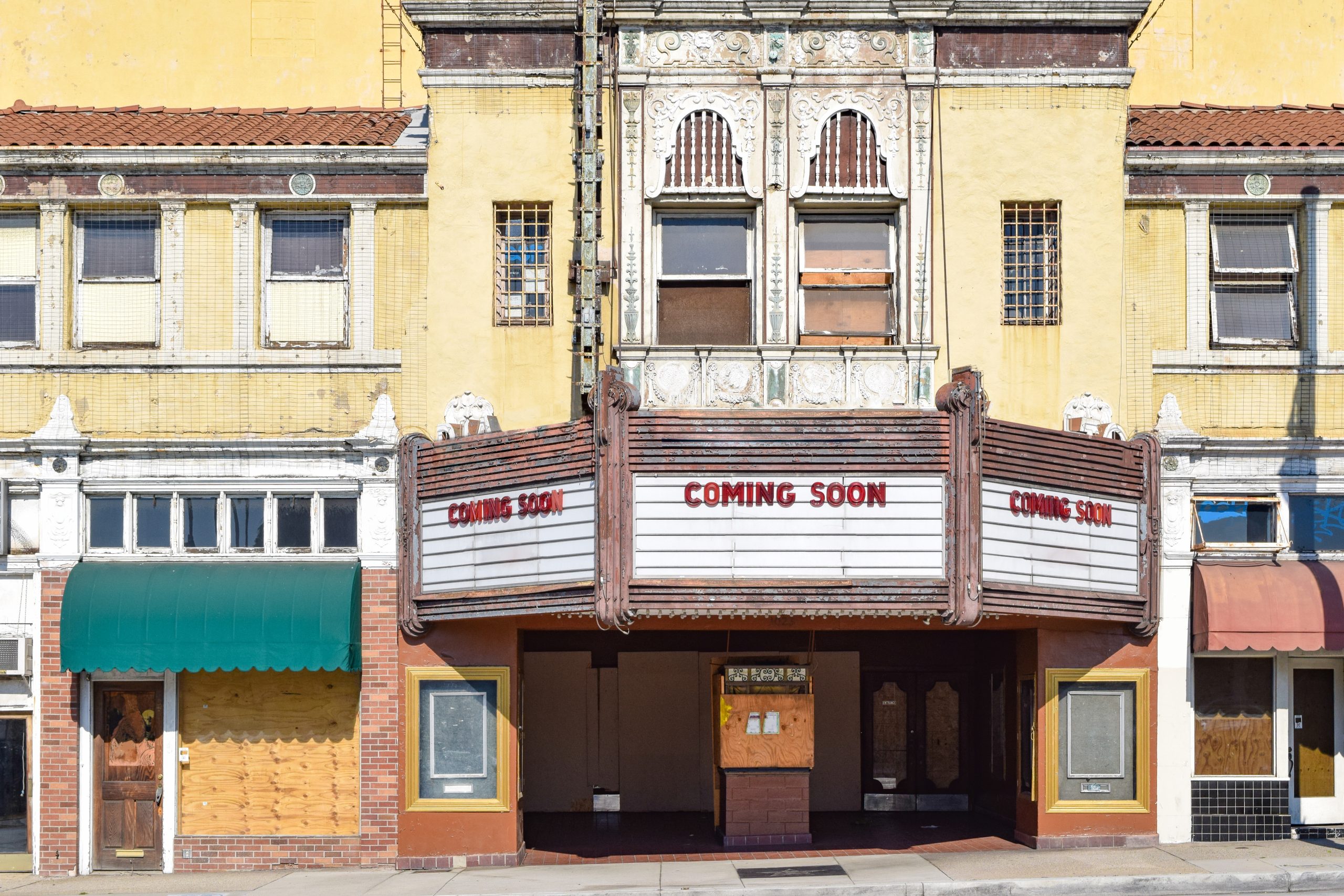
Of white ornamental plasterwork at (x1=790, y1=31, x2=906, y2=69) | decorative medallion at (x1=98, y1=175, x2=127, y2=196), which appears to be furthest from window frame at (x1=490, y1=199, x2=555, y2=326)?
decorative medallion at (x1=98, y1=175, x2=127, y2=196)

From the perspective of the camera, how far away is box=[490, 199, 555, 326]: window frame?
17797mm

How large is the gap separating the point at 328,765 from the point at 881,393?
787 centimetres

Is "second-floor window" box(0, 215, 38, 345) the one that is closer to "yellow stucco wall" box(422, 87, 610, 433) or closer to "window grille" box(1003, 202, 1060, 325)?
"yellow stucco wall" box(422, 87, 610, 433)

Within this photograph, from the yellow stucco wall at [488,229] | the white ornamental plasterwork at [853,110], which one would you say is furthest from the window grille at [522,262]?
the white ornamental plasterwork at [853,110]

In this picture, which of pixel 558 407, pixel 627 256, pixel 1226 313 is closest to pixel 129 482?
pixel 558 407

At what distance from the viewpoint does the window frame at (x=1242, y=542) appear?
17.8 meters

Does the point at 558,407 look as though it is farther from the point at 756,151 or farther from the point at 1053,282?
the point at 1053,282

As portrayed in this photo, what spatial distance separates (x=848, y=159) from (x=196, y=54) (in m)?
11.5

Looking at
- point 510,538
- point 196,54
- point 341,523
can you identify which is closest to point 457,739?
point 510,538

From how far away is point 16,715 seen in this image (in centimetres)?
1764

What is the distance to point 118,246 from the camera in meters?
18.2

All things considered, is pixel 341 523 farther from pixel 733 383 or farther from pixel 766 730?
pixel 766 730

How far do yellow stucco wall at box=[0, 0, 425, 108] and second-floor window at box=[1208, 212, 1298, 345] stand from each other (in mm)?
12178

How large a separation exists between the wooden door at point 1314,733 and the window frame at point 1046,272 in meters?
5.30
